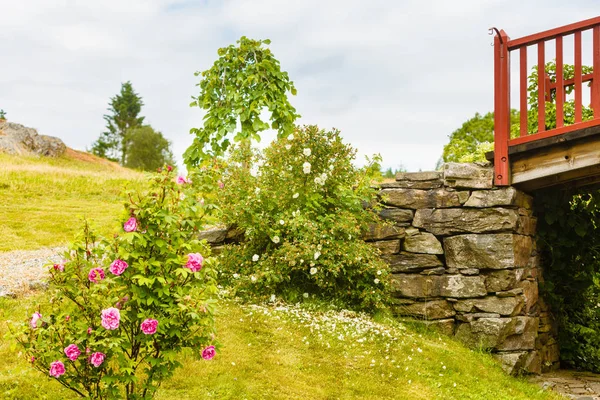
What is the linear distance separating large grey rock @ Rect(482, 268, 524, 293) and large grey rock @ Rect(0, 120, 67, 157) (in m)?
23.1

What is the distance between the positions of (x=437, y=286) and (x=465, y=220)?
2.61ft

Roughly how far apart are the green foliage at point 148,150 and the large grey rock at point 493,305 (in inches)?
908

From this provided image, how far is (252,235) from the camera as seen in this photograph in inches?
252

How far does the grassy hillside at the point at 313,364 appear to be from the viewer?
178 inches

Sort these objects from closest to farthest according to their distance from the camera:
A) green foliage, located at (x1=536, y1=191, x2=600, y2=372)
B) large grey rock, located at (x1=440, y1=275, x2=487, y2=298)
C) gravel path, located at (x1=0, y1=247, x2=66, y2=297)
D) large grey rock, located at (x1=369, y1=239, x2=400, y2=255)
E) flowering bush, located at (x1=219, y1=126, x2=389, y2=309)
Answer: flowering bush, located at (x1=219, y1=126, x2=389, y2=309)
large grey rock, located at (x1=440, y1=275, x2=487, y2=298)
gravel path, located at (x1=0, y1=247, x2=66, y2=297)
large grey rock, located at (x1=369, y1=239, x2=400, y2=255)
green foliage, located at (x1=536, y1=191, x2=600, y2=372)

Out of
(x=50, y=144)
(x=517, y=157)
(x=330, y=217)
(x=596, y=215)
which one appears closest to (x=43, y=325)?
(x=330, y=217)

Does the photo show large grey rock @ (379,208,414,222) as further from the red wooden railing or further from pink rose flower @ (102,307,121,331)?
pink rose flower @ (102,307,121,331)

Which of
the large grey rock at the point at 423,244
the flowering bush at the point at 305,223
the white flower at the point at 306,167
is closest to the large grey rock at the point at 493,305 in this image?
the large grey rock at the point at 423,244

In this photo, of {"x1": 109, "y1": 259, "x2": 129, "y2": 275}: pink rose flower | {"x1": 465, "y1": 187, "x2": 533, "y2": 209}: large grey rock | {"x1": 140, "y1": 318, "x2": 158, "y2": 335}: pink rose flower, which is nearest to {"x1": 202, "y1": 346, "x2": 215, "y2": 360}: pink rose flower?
{"x1": 140, "y1": 318, "x2": 158, "y2": 335}: pink rose flower

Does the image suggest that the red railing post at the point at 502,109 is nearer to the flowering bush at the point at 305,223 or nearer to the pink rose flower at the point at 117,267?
the flowering bush at the point at 305,223

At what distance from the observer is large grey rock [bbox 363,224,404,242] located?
666 centimetres

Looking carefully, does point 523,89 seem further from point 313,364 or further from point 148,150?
point 148,150

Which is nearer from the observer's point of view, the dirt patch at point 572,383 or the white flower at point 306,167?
the dirt patch at point 572,383

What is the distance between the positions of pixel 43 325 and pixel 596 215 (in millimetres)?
6593
